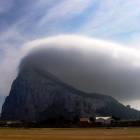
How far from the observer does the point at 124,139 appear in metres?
76.2

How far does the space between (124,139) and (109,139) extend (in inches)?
124

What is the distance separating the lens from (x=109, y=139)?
77938 mm
